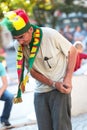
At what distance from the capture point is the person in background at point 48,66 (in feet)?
13.1

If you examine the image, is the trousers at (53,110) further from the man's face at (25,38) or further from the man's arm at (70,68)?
the man's face at (25,38)

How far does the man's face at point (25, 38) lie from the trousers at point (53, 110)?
21.8 inches

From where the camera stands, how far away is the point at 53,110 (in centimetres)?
412

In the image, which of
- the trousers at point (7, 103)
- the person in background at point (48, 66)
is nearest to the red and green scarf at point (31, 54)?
the person in background at point (48, 66)

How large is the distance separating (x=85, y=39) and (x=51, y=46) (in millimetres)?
19842

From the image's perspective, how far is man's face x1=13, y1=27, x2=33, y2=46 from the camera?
3.89 meters

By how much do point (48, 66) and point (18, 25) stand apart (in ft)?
1.68

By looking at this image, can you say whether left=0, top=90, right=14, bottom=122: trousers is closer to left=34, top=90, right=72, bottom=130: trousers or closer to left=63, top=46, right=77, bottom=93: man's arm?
left=34, top=90, right=72, bottom=130: trousers

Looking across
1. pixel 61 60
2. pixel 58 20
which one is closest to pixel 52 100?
pixel 61 60

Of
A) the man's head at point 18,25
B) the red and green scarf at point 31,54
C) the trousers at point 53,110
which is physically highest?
the man's head at point 18,25

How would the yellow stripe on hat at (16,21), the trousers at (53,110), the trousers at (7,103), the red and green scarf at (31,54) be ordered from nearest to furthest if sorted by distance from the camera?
1. the yellow stripe on hat at (16,21)
2. the red and green scarf at (31,54)
3. the trousers at (53,110)
4. the trousers at (7,103)

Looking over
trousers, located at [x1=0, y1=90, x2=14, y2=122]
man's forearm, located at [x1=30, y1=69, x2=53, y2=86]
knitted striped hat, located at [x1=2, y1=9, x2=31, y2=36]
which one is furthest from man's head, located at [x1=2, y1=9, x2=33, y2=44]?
trousers, located at [x1=0, y1=90, x2=14, y2=122]

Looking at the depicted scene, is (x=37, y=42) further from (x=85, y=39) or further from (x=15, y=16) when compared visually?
(x=85, y=39)

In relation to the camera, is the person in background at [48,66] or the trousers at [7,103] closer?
the person in background at [48,66]
